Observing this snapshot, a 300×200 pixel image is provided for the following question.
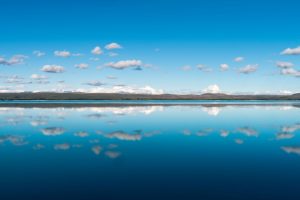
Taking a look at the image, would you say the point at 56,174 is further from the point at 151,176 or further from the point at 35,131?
the point at 35,131

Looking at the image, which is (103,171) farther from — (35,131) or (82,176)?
(35,131)

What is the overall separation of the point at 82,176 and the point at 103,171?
685 mm

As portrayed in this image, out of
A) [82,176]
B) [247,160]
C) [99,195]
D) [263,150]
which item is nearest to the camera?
[99,195]

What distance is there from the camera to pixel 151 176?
9.27 meters

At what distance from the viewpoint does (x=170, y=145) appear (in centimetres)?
1468

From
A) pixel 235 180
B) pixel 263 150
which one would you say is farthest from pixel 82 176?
pixel 263 150

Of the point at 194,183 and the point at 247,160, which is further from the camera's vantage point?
the point at 247,160

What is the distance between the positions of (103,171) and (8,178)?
7.77 feet

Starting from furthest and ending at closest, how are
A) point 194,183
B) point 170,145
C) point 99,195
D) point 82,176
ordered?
point 170,145
point 82,176
point 194,183
point 99,195

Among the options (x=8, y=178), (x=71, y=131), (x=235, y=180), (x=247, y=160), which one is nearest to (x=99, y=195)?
(x=8, y=178)

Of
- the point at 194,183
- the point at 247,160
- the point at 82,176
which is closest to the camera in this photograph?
the point at 194,183

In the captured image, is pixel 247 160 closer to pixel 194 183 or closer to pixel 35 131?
pixel 194 183

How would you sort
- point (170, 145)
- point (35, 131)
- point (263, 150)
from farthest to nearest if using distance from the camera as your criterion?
point (35, 131) → point (170, 145) → point (263, 150)

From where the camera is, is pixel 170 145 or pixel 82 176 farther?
pixel 170 145
